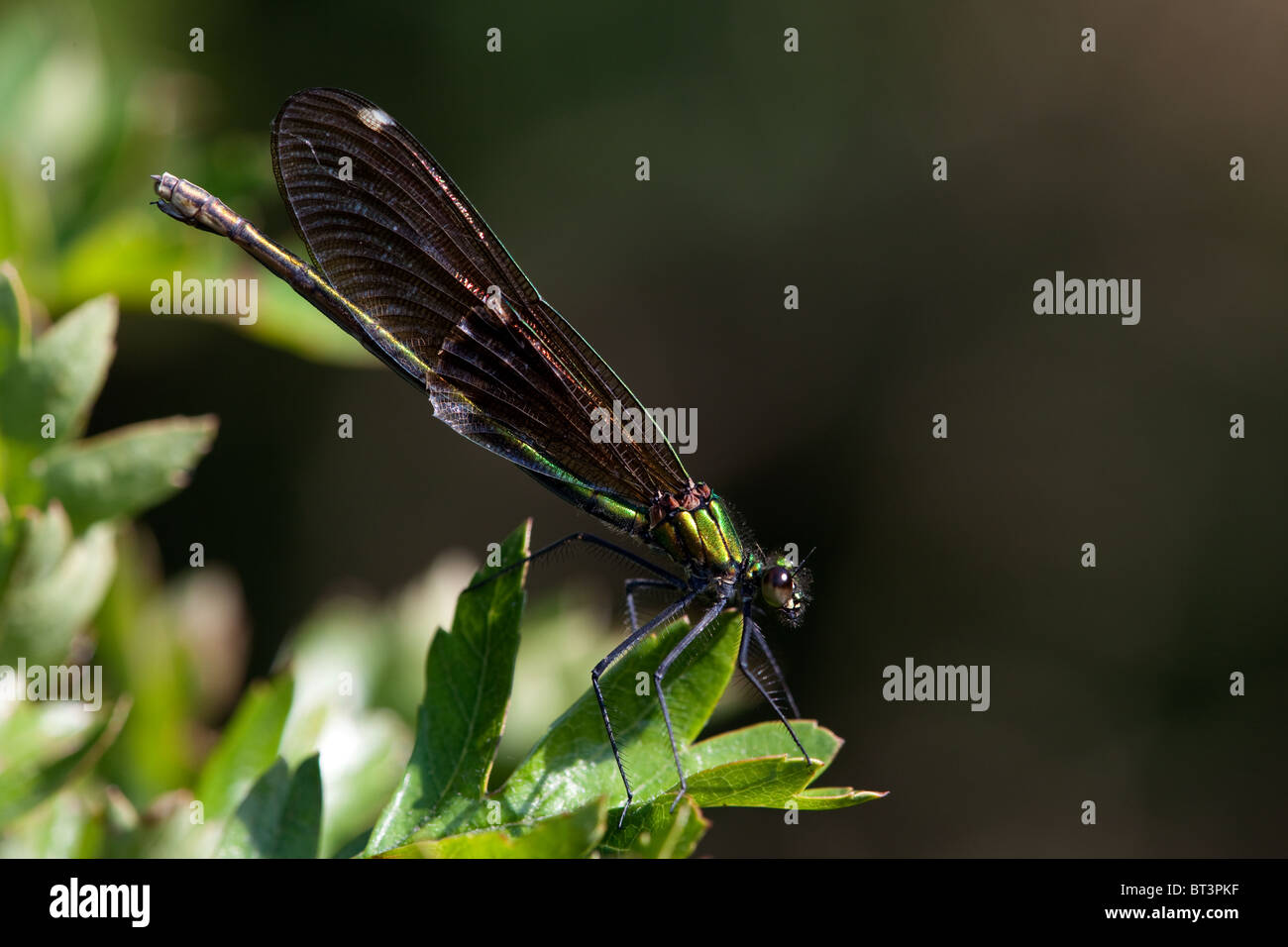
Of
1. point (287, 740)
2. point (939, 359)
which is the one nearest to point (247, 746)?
point (287, 740)

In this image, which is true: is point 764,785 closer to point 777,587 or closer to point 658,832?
point 658,832

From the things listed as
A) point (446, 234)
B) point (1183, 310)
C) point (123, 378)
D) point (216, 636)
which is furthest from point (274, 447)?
point (1183, 310)

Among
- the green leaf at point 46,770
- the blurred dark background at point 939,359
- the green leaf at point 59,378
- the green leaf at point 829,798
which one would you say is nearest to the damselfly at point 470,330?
the green leaf at point 59,378

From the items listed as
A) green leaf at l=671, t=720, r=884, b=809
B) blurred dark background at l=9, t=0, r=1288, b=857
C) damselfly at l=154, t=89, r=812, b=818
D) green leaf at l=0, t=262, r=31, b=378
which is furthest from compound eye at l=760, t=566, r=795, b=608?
blurred dark background at l=9, t=0, r=1288, b=857

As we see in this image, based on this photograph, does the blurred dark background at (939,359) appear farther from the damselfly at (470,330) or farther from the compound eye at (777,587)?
the compound eye at (777,587)

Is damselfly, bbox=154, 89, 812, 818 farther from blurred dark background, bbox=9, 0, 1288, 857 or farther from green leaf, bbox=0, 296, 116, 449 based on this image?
blurred dark background, bbox=9, 0, 1288, 857
